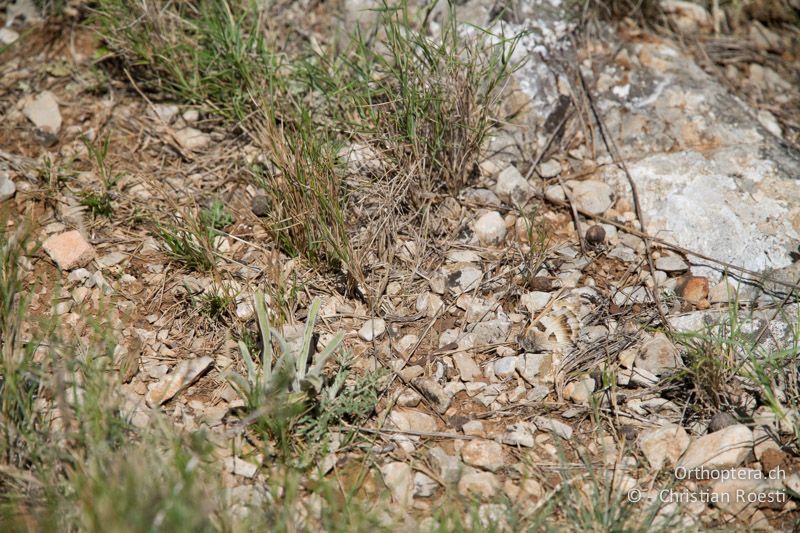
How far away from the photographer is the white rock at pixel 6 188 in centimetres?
265

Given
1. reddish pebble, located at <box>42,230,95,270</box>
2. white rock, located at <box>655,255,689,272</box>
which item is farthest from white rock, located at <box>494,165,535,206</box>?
reddish pebble, located at <box>42,230,95,270</box>

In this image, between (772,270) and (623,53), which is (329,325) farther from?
(623,53)

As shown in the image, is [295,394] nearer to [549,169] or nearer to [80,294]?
[80,294]

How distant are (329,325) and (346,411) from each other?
0.41 metres

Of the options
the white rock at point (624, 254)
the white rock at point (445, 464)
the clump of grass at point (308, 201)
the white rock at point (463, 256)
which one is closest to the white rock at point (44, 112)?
the clump of grass at point (308, 201)

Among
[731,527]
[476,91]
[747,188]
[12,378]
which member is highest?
[476,91]

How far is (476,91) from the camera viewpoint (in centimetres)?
265

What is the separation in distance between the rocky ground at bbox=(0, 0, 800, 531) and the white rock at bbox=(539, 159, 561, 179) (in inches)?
0.8

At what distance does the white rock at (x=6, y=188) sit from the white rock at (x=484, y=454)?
1956 mm

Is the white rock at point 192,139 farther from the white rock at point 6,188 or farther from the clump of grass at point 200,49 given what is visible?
the white rock at point 6,188

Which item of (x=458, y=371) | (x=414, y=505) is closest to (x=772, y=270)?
(x=458, y=371)

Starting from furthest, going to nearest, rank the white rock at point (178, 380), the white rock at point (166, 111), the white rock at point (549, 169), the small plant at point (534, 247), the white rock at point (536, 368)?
the white rock at point (166, 111), the white rock at point (549, 169), the small plant at point (534, 247), the white rock at point (536, 368), the white rock at point (178, 380)

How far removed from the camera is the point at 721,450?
2.03 metres

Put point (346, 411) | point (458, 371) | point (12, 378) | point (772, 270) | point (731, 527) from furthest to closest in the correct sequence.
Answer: point (772, 270) < point (458, 371) < point (346, 411) < point (731, 527) < point (12, 378)
